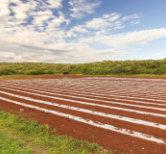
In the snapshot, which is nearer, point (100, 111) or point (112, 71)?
point (100, 111)

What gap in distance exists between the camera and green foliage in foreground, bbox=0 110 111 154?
7795 mm

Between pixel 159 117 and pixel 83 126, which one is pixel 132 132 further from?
pixel 159 117

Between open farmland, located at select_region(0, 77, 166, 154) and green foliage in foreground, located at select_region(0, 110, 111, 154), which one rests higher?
open farmland, located at select_region(0, 77, 166, 154)

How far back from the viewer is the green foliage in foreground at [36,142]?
779 centimetres

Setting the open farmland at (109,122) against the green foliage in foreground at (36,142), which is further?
the open farmland at (109,122)

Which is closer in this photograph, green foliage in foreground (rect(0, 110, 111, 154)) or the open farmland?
green foliage in foreground (rect(0, 110, 111, 154))

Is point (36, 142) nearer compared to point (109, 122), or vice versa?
point (36, 142)

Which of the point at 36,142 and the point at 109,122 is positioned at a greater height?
the point at 109,122

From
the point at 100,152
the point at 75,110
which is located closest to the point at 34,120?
the point at 75,110

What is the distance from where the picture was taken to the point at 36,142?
8.68m

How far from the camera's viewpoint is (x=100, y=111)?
12.6 metres

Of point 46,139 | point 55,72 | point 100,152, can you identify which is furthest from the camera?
point 55,72

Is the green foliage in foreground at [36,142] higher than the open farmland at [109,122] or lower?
lower

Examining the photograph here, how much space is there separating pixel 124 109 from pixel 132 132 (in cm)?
403
